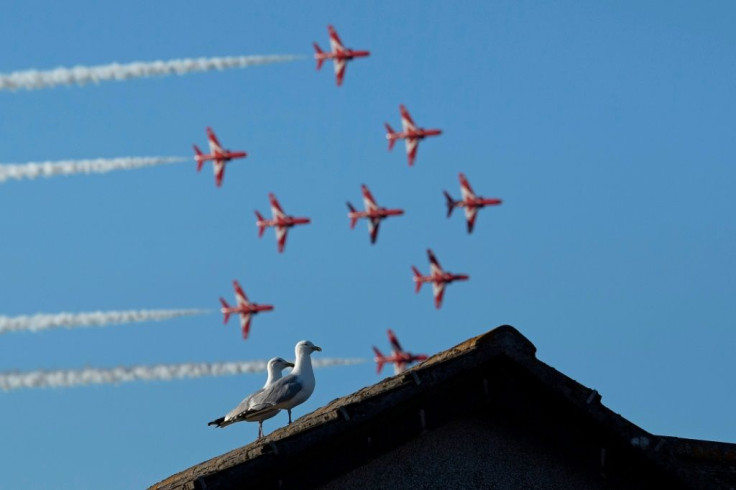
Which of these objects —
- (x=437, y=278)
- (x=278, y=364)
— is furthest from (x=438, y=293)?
(x=278, y=364)

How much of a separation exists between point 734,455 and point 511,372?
3.78m

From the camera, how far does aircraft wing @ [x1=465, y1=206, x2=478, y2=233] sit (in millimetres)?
161750

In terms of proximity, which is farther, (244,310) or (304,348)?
(244,310)

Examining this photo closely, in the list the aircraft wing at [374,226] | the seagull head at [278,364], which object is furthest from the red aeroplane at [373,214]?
the seagull head at [278,364]

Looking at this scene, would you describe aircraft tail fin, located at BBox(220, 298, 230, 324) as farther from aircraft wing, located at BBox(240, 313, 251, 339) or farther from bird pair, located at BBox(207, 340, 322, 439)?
bird pair, located at BBox(207, 340, 322, 439)

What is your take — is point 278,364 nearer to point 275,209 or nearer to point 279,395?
point 279,395

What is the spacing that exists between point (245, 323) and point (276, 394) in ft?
435

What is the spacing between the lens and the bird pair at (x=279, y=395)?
2656 cm

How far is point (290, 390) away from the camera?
2739cm

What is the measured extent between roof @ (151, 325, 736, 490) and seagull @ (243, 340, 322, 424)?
7.27m

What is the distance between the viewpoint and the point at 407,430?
18.2m

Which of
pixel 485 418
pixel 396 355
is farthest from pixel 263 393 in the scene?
pixel 396 355

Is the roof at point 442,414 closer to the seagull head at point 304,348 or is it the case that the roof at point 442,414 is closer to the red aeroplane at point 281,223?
the seagull head at point 304,348

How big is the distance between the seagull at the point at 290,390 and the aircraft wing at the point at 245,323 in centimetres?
13025
